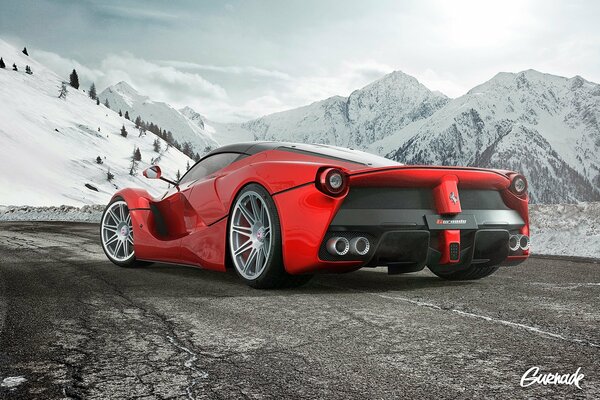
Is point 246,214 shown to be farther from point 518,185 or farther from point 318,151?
point 518,185

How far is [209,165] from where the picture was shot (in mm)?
5480

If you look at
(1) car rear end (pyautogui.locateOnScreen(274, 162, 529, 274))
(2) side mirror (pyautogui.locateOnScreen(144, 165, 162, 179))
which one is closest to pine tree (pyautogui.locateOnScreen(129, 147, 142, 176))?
(2) side mirror (pyautogui.locateOnScreen(144, 165, 162, 179))

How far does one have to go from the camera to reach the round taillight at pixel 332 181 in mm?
3818

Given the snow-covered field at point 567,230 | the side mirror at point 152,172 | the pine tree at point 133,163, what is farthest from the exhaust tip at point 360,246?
the pine tree at point 133,163

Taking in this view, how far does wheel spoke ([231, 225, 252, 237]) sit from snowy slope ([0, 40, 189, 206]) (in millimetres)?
71844

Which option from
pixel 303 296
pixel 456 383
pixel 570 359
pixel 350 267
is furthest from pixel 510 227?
pixel 456 383

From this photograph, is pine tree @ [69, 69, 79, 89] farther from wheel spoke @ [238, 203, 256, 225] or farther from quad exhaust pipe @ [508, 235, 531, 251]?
quad exhaust pipe @ [508, 235, 531, 251]

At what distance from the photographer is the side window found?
5.26 m

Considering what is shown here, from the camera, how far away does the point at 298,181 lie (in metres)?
3.93

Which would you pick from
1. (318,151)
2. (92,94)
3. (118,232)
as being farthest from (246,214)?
(92,94)

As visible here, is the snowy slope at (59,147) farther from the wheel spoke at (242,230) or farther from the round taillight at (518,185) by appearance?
the round taillight at (518,185)

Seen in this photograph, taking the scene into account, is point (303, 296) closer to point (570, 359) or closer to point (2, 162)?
point (570, 359)

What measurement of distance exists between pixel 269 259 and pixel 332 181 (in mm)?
700

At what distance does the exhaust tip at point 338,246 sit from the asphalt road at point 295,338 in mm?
302
